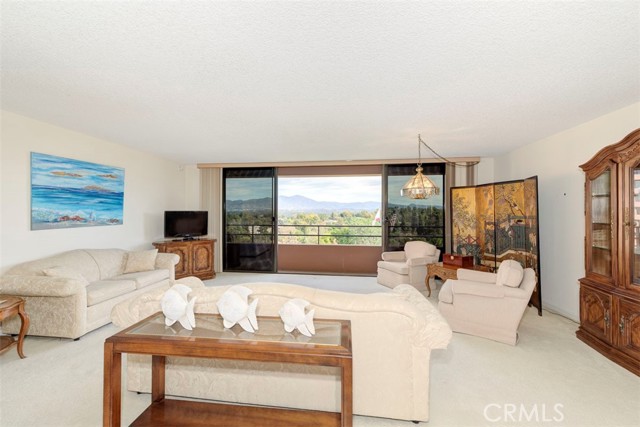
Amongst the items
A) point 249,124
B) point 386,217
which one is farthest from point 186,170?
point 386,217

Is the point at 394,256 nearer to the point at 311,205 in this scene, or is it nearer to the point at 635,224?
the point at 311,205

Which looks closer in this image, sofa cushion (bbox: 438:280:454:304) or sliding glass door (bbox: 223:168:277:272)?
sofa cushion (bbox: 438:280:454:304)

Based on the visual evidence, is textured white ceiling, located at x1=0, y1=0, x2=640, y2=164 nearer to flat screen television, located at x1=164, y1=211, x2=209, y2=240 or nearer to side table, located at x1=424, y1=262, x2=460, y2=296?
side table, located at x1=424, y1=262, x2=460, y2=296

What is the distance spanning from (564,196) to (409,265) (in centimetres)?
233

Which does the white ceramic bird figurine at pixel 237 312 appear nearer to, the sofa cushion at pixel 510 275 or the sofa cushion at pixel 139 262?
the sofa cushion at pixel 510 275

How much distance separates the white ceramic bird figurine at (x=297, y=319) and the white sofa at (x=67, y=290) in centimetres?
172

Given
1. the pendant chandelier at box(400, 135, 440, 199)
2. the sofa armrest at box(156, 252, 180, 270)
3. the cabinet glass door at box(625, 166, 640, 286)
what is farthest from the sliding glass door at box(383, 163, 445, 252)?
the sofa armrest at box(156, 252, 180, 270)

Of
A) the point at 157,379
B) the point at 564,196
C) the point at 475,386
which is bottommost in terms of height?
the point at 475,386

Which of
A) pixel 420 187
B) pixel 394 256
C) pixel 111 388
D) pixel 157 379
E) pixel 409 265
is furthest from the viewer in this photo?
pixel 394 256

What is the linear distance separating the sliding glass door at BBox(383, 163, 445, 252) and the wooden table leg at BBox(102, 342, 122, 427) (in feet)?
17.0

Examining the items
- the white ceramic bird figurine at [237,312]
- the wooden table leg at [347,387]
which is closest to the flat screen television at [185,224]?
the white ceramic bird figurine at [237,312]

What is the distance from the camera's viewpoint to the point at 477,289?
10.2ft

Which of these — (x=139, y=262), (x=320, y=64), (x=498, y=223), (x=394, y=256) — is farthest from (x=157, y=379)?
(x=498, y=223)

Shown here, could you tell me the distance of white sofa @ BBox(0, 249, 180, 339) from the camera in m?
2.97
